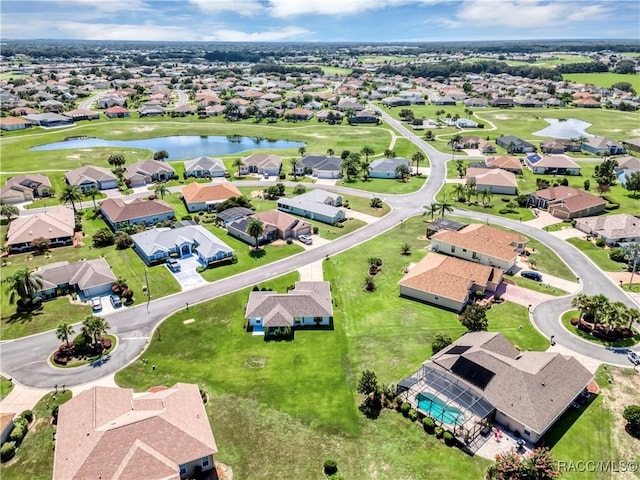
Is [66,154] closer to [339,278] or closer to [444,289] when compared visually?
[339,278]

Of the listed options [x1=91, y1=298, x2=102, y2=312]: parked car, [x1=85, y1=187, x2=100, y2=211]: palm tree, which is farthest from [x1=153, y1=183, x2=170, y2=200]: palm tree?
[x1=91, y1=298, x2=102, y2=312]: parked car

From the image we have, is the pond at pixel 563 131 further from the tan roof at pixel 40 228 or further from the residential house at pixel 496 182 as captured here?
the tan roof at pixel 40 228

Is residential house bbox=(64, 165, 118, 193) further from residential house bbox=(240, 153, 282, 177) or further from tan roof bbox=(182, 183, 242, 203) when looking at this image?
residential house bbox=(240, 153, 282, 177)

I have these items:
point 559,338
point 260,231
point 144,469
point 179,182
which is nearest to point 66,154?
point 179,182

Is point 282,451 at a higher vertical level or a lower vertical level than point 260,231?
lower

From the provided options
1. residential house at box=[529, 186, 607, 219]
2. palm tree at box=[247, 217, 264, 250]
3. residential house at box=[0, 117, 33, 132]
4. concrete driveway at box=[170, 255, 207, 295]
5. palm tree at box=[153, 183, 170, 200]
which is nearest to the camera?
concrete driveway at box=[170, 255, 207, 295]

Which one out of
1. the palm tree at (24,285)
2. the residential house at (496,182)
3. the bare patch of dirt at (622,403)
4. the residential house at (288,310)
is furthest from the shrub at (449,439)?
the residential house at (496,182)
